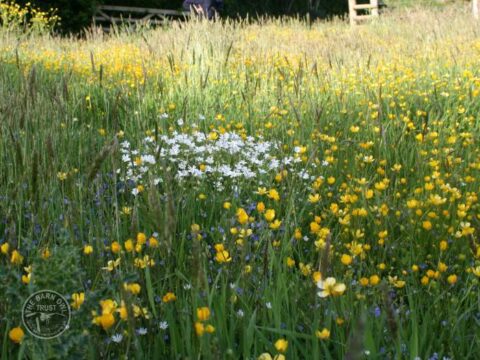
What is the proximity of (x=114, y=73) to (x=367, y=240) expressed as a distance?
3.79m

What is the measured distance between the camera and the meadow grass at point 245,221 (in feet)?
4.51

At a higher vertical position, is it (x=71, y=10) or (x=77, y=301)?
(x=71, y=10)

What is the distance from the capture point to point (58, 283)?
4.25ft

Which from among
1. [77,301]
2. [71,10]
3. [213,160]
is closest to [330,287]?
[77,301]

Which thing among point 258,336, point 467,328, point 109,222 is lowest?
point 467,328

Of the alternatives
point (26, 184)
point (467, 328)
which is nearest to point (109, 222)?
point (26, 184)

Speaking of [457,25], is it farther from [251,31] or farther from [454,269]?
[454,269]
